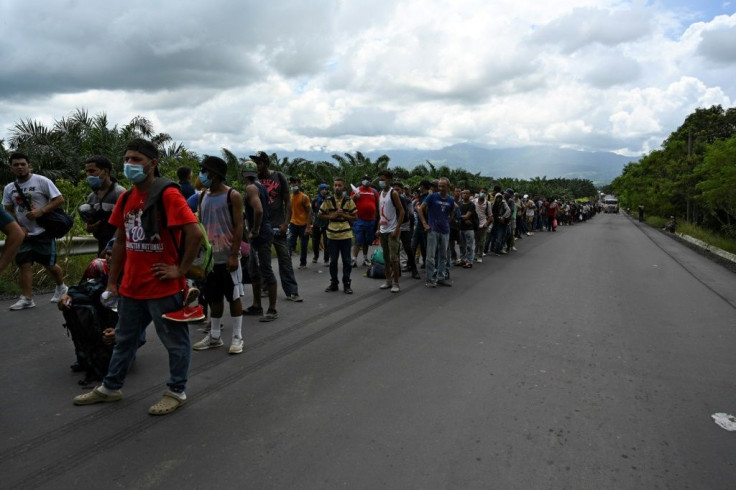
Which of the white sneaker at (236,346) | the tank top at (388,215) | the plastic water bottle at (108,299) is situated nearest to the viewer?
the plastic water bottle at (108,299)

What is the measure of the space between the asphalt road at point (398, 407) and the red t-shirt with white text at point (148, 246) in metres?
0.93

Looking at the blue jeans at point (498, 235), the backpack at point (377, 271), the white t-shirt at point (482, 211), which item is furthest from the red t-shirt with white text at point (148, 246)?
the blue jeans at point (498, 235)

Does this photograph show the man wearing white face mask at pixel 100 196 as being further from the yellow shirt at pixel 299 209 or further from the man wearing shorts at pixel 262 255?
the yellow shirt at pixel 299 209

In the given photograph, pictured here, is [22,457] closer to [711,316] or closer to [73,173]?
[711,316]

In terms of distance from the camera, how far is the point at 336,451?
319 centimetres

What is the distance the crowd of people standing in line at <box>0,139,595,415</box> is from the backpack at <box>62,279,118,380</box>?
12cm

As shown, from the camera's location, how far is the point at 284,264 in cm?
706

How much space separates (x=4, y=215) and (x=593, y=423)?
4.40 m

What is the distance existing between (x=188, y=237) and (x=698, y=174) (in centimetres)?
2411

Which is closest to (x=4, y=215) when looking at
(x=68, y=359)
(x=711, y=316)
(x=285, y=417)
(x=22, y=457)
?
(x=22, y=457)

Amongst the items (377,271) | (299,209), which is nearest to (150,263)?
(377,271)

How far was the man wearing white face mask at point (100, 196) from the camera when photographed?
17.9 ft

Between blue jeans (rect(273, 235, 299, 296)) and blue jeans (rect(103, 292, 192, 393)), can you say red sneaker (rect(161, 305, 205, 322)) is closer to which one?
blue jeans (rect(103, 292, 192, 393))

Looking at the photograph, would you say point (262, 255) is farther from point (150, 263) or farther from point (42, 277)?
point (42, 277)
